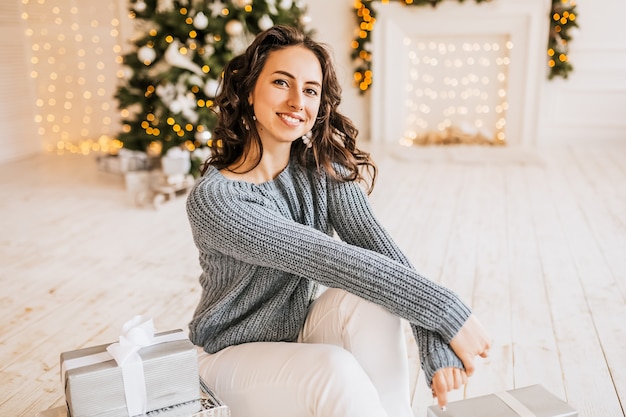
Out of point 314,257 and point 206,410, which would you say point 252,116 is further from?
point 206,410

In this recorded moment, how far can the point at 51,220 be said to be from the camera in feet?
12.0

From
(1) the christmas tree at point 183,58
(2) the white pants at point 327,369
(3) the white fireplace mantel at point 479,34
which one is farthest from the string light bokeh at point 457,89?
(2) the white pants at point 327,369

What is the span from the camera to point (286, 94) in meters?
1.50

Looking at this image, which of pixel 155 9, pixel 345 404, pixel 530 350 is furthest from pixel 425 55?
pixel 345 404

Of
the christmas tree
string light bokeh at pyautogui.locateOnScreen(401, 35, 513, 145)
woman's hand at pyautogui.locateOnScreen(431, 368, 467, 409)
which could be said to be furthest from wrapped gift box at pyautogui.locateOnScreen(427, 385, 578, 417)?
string light bokeh at pyautogui.locateOnScreen(401, 35, 513, 145)

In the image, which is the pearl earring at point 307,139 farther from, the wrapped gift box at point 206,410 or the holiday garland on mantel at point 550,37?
the holiday garland on mantel at point 550,37

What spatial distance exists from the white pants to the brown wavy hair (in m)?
0.34

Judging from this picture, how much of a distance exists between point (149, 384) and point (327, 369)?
0.33 meters

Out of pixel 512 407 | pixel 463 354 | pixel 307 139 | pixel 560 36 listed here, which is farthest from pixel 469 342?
pixel 560 36

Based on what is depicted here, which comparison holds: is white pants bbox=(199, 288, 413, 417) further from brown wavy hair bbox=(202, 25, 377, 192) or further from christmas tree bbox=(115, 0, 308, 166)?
christmas tree bbox=(115, 0, 308, 166)

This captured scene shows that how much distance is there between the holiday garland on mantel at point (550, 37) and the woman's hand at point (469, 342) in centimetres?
474

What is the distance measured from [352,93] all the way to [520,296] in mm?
3822

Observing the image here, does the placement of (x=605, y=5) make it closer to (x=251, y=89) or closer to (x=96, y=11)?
(x=96, y=11)

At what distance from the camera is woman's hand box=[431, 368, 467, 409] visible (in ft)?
4.25
